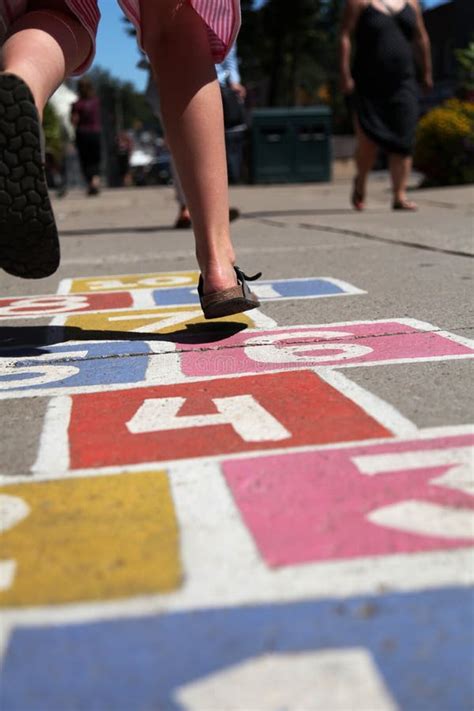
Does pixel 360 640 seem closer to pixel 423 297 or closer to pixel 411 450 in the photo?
pixel 411 450

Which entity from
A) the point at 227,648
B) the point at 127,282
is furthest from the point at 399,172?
the point at 227,648

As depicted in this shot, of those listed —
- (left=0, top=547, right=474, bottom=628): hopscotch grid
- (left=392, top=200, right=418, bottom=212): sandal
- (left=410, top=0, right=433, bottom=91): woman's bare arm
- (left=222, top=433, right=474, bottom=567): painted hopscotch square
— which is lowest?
(left=392, top=200, right=418, bottom=212): sandal

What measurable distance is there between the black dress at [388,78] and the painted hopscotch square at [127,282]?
11.8ft

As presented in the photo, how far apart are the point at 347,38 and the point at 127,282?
442cm

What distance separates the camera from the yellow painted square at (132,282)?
367 centimetres

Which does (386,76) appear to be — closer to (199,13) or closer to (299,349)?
(199,13)

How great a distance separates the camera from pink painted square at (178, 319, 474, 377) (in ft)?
7.03

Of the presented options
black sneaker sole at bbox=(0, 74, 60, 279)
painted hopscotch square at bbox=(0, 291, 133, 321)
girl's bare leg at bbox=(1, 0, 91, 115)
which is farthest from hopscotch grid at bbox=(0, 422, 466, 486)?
painted hopscotch square at bbox=(0, 291, 133, 321)

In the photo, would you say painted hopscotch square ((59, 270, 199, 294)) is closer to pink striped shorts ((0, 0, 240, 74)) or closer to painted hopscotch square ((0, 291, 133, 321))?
painted hopscotch square ((0, 291, 133, 321))

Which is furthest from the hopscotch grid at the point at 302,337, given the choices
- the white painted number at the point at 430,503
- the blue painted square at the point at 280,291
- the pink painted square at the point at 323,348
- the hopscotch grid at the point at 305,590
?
the hopscotch grid at the point at 305,590

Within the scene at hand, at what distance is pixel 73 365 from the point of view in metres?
2.24

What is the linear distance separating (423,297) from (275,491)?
5.75 ft

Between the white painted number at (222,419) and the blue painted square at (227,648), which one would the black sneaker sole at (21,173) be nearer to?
the white painted number at (222,419)

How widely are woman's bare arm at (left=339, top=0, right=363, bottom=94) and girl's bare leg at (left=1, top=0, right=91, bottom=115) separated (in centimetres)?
496
